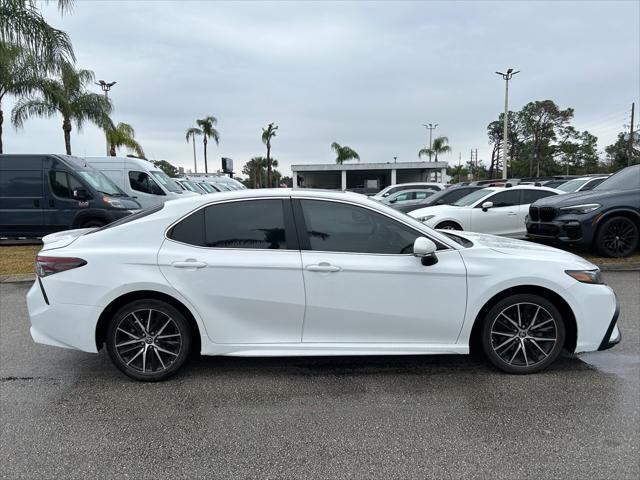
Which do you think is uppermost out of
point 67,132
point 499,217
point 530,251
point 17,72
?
point 17,72

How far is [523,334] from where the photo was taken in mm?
3561

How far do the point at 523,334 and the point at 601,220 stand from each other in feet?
18.0

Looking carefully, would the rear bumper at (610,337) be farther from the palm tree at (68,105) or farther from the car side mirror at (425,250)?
the palm tree at (68,105)

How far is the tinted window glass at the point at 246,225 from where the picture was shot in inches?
140

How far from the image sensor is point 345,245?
3539 mm

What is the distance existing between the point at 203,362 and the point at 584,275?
129 inches

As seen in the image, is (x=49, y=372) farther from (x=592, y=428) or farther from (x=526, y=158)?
(x=526, y=158)

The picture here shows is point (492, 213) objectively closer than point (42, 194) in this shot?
Yes

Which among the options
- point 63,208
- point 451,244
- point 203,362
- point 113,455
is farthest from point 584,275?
point 63,208

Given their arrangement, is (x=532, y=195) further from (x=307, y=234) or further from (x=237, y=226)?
(x=237, y=226)

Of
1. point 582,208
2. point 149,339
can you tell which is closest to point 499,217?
point 582,208

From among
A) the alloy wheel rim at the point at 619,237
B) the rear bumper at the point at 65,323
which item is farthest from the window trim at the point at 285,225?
the alloy wheel rim at the point at 619,237

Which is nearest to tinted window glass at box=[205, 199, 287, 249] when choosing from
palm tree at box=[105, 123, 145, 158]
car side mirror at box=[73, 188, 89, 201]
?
car side mirror at box=[73, 188, 89, 201]

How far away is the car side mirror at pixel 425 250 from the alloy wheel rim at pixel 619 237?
610 cm
